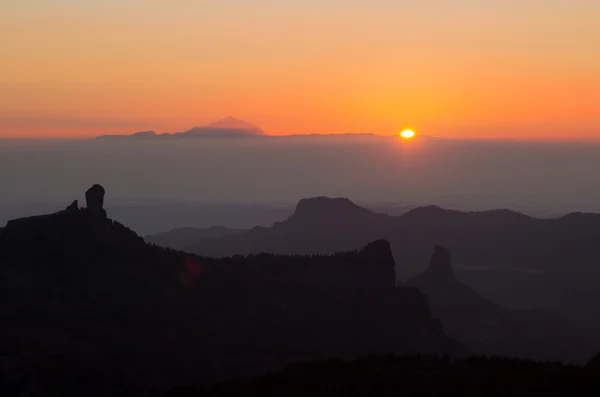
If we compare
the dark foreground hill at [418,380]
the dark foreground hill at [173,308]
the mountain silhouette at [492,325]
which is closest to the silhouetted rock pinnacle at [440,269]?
the mountain silhouette at [492,325]

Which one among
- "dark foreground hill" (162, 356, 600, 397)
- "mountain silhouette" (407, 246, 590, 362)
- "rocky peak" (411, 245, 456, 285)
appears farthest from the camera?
"rocky peak" (411, 245, 456, 285)

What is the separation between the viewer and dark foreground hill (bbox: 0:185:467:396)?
74.1 meters

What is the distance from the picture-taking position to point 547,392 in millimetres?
38281

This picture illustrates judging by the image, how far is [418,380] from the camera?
1693 inches

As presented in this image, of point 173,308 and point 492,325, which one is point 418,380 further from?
point 492,325

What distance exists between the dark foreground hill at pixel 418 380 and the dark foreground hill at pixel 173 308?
74.2 ft

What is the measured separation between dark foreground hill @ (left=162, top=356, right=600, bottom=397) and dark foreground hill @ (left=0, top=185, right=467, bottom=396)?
22.6 metres

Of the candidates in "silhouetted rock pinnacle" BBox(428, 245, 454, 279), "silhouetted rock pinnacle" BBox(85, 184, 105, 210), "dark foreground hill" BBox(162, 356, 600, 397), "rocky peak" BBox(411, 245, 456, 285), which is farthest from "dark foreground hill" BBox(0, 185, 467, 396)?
"silhouetted rock pinnacle" BBox(428, 245, 454, 279)

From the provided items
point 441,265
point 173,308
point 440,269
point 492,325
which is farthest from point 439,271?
point 173,308

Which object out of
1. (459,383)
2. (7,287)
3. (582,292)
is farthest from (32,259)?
(582,292)

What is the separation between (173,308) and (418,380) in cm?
4890

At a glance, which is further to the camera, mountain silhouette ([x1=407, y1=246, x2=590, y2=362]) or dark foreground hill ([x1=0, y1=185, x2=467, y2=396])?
mountain silhouette ([x1=407, y1=246, x2=590, y2=362])

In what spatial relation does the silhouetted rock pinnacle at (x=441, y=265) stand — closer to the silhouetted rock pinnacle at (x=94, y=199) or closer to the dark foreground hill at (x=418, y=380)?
the silhouetted rock pinnacle at (x=94, y=199)

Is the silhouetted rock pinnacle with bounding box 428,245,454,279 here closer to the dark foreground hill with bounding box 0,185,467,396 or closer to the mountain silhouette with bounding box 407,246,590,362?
the mountain silhouette with bounding box 407,246,590,362
